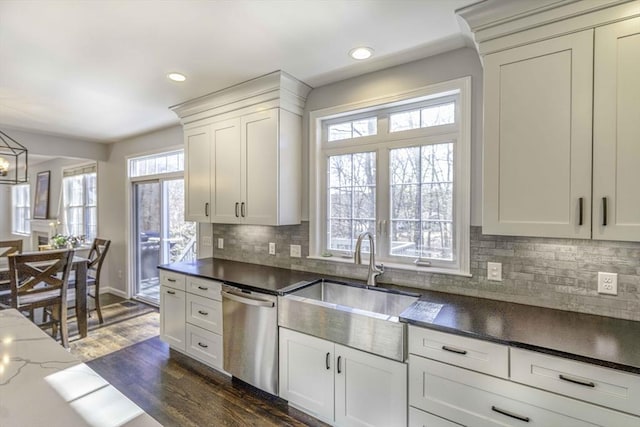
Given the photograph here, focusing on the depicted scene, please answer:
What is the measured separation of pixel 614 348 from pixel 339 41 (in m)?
2.18

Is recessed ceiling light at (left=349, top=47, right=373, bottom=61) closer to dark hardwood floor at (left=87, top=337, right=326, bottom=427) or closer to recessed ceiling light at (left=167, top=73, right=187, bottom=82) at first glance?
recessed ceiling light at (left=167, top=73, right=187, bottom=82)

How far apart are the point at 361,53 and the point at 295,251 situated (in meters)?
1.75

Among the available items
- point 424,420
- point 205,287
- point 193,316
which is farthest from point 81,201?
point 424,420

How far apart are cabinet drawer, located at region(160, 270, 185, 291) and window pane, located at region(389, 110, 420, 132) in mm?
2290

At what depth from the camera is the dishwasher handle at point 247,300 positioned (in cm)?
230

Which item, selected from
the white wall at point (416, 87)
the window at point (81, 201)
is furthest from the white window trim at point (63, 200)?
the white wall at point (416, 87)

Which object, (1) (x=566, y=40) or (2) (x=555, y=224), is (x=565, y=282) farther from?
(1) (x=566, y=40)

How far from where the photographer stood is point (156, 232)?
4645mm

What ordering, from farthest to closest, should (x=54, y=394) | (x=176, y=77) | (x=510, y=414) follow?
(x=176, y=77)
(x=510, y=414)
(x=54, y=394)

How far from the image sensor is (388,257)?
2.56 metres

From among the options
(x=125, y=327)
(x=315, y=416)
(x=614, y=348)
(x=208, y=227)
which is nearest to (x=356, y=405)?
(x=315, y=416)

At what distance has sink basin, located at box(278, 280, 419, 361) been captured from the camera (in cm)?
179

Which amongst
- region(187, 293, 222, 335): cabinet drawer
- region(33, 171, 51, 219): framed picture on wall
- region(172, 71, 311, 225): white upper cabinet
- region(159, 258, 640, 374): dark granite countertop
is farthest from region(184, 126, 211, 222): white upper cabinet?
region(33, 171, 51, 219): framed picture on wall

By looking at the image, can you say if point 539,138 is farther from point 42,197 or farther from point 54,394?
point 42,197
